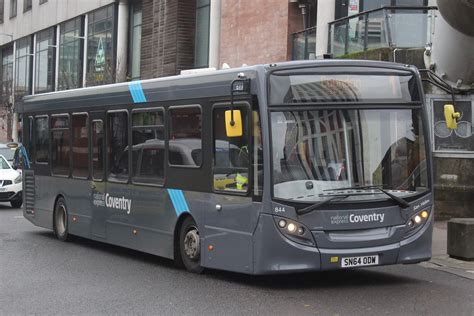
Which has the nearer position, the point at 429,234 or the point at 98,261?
the point at 429,234

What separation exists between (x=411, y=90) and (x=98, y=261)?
18.0 ft

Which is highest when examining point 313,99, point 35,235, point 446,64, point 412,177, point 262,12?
point 262,12

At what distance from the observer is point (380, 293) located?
27.0 ft

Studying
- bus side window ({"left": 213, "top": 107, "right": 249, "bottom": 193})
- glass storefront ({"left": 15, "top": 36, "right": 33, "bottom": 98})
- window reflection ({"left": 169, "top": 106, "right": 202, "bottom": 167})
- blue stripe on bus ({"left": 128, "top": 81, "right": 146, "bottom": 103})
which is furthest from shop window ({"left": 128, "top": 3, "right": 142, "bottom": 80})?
bus side window ({"left": 213, "top": 107, "right": 249, "bottom": 193})

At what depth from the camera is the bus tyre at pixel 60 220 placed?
13.3 m

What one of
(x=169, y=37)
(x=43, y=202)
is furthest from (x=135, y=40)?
(x=43, y=202)

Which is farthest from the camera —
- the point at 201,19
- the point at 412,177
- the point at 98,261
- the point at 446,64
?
the point at 201,19

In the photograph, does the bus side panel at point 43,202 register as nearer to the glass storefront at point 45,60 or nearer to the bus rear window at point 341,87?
the bus rear window at point 341,87

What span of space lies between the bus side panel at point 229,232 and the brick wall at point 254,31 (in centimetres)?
1541

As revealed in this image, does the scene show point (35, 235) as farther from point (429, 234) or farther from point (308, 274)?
point (429, 234)

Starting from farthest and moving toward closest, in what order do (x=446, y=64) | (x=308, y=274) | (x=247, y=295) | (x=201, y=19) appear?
(x=201, y=19) → (x=446, y=64) → (x=308, y=274) → (x=247, y=295)

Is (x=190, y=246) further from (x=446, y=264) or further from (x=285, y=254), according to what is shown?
(x=446, y=264)

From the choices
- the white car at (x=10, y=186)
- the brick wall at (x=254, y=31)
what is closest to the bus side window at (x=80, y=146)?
the white car at (x=10, y=186)

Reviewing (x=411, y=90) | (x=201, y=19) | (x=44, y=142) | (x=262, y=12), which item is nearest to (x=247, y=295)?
(x=411, y=90)
